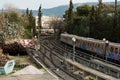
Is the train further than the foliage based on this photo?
No

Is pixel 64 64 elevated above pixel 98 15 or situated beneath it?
situated beneath

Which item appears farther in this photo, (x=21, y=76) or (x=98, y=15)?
(x=98, y=15)

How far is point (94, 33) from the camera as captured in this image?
69062 millimetres

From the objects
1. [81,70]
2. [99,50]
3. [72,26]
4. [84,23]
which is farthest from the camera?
[72,26]

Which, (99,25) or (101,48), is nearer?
(101,48)

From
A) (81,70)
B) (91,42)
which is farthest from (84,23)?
(81,70)

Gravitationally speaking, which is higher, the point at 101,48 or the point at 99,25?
the point at 99,25

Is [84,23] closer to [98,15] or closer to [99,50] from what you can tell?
[98,15]

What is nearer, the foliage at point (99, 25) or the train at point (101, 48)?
the train at point (101, 48)

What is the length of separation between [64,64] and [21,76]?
31.6ft

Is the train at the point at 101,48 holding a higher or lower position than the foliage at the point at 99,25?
lower

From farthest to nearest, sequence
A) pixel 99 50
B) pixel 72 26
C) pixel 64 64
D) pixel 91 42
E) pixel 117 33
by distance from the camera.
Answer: pixel 72 26
pixel 117 33
pixel 91 42
pixel 99 50
pixel 64 64

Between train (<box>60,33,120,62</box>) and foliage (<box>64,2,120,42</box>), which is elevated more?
foliage (<box>64,2,120,42</box>)

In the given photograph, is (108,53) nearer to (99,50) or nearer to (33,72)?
(99,50)
